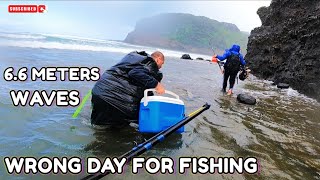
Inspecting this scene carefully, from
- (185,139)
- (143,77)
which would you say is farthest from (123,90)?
(185,139)

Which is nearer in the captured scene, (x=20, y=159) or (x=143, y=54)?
(x=20, y=159)

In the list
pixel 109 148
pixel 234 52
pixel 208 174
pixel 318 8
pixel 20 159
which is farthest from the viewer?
pixel 318 8

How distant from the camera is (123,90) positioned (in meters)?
5.58

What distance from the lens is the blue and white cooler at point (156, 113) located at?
536cm

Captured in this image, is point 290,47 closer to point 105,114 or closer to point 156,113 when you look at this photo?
point 156,113

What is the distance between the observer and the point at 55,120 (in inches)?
252

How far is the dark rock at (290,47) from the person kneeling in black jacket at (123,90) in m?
11.1

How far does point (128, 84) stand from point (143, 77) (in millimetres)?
347

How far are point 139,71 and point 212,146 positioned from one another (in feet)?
6.55

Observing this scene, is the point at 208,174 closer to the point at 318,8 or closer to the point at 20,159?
the point at 20,159

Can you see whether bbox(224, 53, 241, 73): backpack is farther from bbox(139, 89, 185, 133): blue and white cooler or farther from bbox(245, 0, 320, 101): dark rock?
bbox(139, 89, 185, 133): blue and white cooler

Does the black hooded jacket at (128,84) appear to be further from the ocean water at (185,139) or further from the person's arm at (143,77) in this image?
the ocean water at (185,139)

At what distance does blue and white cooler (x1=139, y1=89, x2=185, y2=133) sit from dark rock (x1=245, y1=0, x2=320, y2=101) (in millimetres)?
10881

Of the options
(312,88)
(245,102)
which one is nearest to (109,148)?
(245,102)
